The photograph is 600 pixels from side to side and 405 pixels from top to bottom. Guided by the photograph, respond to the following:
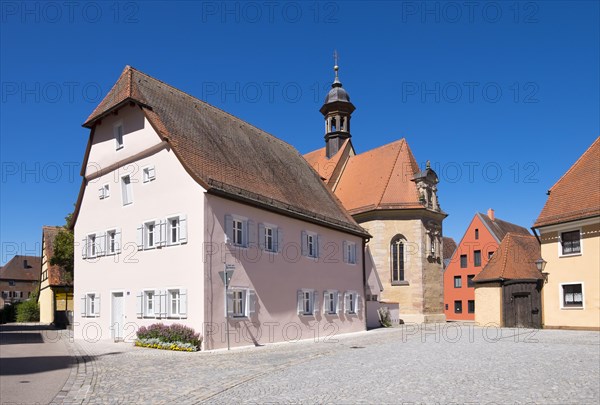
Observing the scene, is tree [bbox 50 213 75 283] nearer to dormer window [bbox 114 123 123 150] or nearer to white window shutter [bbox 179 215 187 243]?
dormer window [bbox 114 123 123 150]

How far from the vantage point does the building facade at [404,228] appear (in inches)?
1453

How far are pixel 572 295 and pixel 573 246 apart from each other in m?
2.34

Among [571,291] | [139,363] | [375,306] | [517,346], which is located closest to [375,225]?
[375,306]

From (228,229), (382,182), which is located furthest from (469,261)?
(228,229)

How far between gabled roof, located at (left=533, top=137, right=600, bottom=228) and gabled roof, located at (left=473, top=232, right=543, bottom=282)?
3.06 metres

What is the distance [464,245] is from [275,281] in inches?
1431

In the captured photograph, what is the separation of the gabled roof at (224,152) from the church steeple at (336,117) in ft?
53.3

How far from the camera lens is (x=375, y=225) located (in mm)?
37844

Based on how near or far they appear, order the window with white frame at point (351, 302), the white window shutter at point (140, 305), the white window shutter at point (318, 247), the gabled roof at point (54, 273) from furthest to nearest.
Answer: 1. the gabled roof at point (54, 273)
2. the window with white frame at point (351, 302)
3. the white window shutter at point (318, 247)
4. the white window shutter at point (140, 305)

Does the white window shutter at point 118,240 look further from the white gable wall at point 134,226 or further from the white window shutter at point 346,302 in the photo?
the white window shutter at point 346,302

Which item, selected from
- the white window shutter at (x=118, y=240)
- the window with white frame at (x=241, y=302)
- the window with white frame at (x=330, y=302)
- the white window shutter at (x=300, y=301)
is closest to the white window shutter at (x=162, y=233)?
the white window shutter at (x=118, y=240)

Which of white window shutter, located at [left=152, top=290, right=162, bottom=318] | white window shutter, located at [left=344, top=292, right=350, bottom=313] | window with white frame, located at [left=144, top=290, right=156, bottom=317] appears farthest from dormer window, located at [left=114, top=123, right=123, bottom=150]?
white window shutter, located at [left=344, top=292, right=350, bottom=313]

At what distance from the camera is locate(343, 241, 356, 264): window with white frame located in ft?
91.0

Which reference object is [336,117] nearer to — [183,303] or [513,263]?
[513,263]
